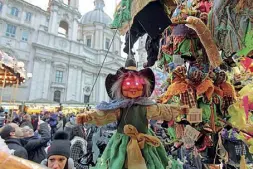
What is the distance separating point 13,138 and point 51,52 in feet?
63.5

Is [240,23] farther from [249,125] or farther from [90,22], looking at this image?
[90,22]

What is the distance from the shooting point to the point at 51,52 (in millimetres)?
20203

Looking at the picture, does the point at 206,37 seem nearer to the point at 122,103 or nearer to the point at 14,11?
the point at 122,103

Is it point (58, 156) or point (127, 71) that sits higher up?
point (127, 71)

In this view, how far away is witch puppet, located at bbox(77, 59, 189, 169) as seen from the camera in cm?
133

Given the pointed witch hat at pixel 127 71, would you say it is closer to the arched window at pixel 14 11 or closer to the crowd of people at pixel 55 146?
the crowd of people at pixel 55 146

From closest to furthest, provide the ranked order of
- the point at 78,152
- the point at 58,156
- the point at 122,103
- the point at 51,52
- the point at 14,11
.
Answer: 1. the point at 122,103
2. the point at 58,156
3. the point at 78,152
4. the point at 14,11
5. the point at 51,52

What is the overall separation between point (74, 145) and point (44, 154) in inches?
21.5

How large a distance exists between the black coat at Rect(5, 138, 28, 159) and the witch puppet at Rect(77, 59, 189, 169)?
3.73 feet

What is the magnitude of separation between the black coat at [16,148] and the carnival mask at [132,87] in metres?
1.39

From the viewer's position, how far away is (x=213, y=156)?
200 cm

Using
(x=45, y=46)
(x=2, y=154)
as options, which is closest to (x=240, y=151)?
(x=2, y=154)

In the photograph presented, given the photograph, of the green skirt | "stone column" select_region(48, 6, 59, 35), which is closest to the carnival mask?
the green skirt

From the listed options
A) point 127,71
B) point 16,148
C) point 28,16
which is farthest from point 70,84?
point 127,71
